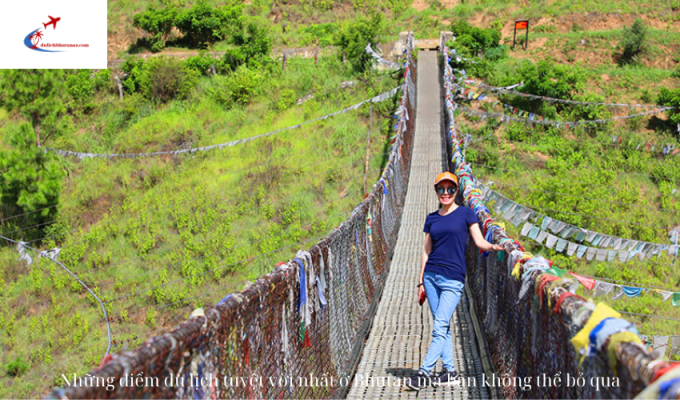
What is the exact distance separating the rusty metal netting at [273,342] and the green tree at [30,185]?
1438cm

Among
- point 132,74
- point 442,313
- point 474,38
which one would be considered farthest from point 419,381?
point 132,74

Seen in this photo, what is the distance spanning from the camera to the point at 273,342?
347cm

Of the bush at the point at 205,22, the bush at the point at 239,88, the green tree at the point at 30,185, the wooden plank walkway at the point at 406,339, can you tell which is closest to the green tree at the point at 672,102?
the wooden plank walkway at the point at 406,339

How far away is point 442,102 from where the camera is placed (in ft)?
66.6

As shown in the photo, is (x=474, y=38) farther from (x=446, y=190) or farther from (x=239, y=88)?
(x=446, y=190)

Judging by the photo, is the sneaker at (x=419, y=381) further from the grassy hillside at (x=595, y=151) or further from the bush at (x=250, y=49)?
the bush at (x=250, y=49)

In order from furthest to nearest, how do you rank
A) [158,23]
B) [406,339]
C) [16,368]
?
[158,23] < [16,368] < [406,339]

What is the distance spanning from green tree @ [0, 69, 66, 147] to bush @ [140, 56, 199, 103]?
15.0ft

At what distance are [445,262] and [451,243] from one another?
0.13 m

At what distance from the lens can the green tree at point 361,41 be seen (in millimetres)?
26172

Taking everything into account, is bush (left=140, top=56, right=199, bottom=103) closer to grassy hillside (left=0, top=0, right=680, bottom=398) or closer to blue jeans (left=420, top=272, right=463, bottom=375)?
grassy hillside (left=0, top=0, right=680, bottom=398)

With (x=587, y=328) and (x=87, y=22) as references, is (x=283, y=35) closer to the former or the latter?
(x=87, y=22)

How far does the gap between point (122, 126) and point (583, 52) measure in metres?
21.0

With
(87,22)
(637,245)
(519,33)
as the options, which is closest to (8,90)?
(87,22)
